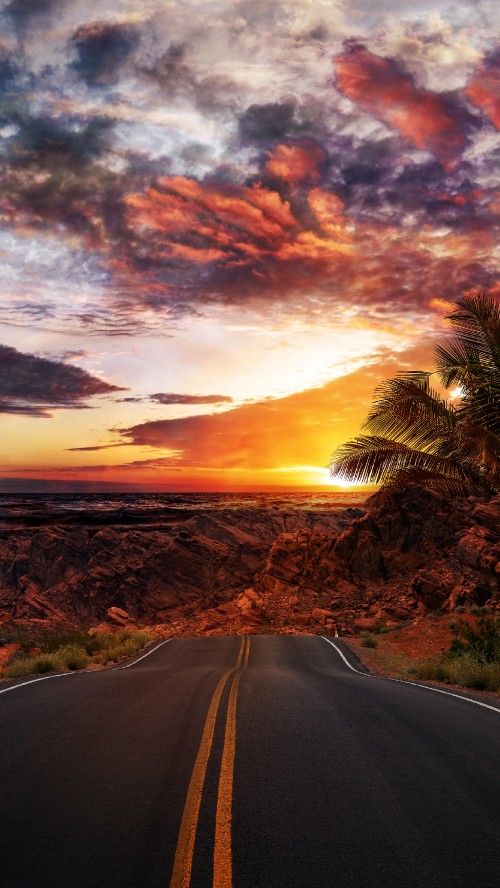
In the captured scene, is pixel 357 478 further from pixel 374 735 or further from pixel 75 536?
pixel 75 536

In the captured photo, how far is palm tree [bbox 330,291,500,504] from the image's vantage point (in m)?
15.0

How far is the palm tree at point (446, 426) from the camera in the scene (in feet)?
49.4

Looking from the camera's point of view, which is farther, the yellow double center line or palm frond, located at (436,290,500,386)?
palm frond, located at (436,290,500,386)

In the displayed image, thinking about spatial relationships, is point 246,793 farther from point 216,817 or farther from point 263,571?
point 263,571

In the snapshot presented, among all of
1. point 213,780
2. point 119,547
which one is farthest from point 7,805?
point 119,547

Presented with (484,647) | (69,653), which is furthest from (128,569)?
(484,647)

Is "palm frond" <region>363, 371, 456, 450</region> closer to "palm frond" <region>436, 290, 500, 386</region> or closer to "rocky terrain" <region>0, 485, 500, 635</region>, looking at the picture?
"palm frond" <region>436, 290, 500, 386</region>

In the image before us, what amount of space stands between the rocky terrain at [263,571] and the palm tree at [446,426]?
16.6 meters

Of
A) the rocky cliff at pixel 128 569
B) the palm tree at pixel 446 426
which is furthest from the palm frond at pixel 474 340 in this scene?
the rocky cliff at pixel 128 569

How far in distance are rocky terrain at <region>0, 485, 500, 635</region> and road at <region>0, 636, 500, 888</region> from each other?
24.7 meters

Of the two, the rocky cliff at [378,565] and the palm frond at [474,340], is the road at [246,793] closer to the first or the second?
the palm frond at [474,340]

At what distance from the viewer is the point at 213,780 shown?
5.93 meters

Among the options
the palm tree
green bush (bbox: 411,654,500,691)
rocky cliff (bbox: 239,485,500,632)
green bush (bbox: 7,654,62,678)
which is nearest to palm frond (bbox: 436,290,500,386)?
the palm tree

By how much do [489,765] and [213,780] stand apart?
3142 millimetres
